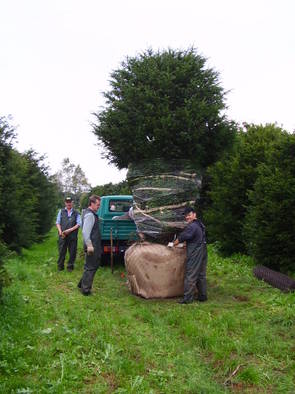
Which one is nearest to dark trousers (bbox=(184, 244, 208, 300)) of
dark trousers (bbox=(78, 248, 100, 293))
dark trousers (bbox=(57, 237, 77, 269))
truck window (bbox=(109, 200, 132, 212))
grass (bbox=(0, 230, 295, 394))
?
grass (bbox=(0, 230, 295, 394))

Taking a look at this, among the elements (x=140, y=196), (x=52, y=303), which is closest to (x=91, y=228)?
(x=140, y=196)

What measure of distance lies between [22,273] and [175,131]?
4.35 meters

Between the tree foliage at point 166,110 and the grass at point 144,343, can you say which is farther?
the tree foliage at point 166,110

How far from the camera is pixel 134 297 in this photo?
7340 mm

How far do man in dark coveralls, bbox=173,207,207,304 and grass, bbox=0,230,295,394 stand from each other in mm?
294

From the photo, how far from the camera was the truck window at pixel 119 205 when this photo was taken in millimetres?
11687

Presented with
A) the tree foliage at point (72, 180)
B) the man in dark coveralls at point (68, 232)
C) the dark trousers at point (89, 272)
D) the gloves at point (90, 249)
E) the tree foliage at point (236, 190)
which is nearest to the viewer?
the gloves at point (90, 249)

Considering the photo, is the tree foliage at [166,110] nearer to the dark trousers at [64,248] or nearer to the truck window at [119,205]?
the dark trousers at [64,248]

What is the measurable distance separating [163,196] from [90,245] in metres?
1.61

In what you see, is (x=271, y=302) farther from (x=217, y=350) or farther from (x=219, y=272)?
(x=219, y=272)

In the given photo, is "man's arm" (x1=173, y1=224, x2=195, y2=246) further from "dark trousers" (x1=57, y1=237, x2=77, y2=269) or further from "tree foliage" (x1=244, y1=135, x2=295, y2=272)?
"dark trousers" (x1=57, y1=237, x2=77, y2=269)

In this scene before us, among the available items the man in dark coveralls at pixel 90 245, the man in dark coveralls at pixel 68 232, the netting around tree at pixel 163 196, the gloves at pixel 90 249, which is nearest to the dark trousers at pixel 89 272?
the man in dark coveralls at pixel 90 245

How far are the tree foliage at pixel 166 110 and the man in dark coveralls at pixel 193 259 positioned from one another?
4.84 feet

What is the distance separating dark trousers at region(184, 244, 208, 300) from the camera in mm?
6965
